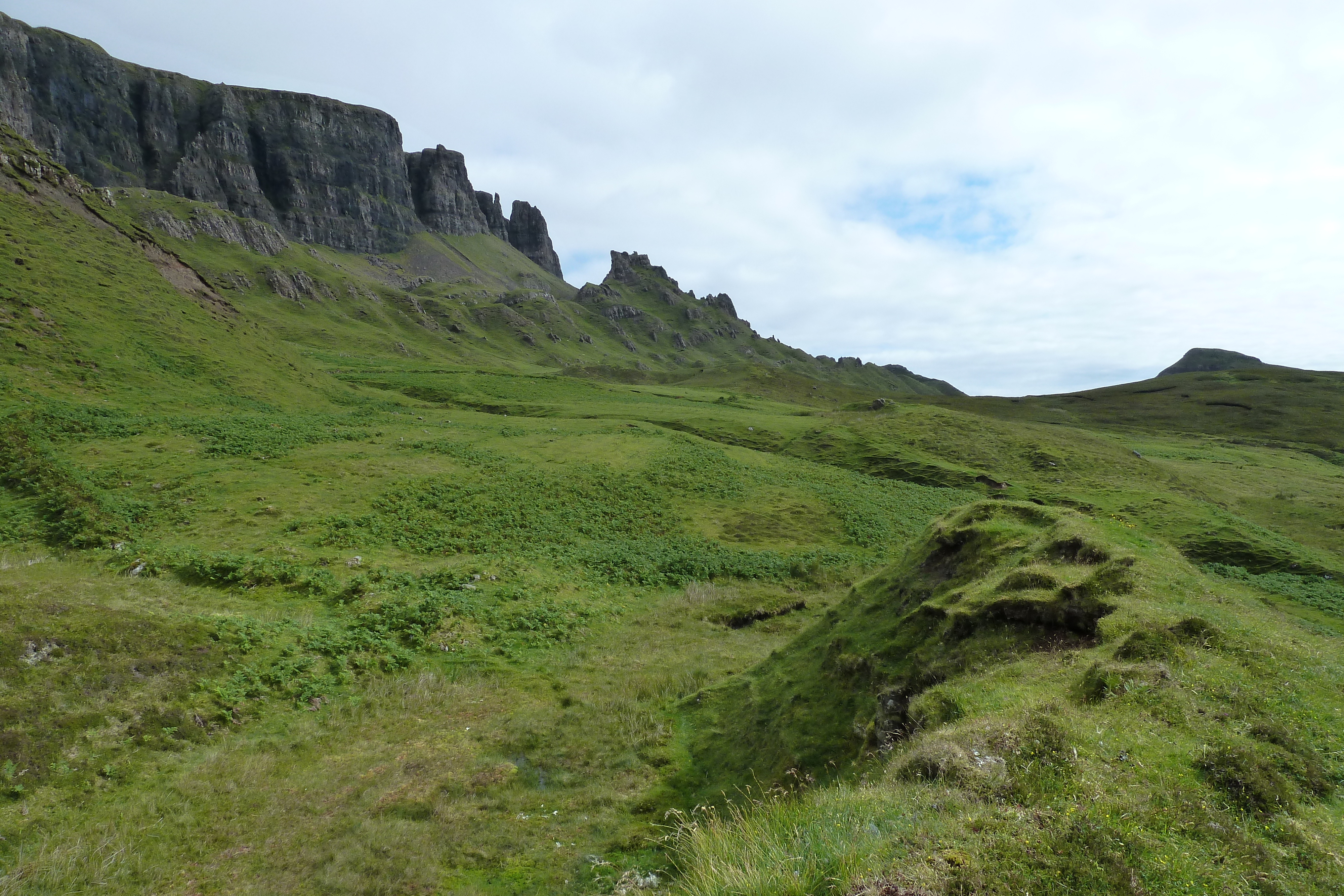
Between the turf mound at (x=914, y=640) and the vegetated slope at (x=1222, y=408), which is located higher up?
the vegetated slope at (x=1222, y=408)

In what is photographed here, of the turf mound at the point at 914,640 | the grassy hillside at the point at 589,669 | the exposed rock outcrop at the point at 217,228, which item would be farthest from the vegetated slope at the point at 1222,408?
the exposed rock outcrop at the point at 217,228

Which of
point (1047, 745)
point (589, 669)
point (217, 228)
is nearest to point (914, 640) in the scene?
point (1047, 745)

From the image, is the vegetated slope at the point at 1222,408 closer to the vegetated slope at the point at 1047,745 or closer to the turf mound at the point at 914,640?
the turf mound at the point at 914,640

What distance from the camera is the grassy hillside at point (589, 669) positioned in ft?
23.8

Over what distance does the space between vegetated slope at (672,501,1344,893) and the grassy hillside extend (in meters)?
0.05

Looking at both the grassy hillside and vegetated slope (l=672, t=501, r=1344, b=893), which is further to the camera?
the grassy hillside

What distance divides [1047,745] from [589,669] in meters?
15.4

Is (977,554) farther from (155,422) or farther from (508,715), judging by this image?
(155,422)

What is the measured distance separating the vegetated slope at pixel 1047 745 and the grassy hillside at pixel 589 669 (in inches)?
2.1

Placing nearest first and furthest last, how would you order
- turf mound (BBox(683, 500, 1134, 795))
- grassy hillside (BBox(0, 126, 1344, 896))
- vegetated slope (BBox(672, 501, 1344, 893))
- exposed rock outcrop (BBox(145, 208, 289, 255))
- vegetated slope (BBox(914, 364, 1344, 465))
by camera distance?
vegetated slope (BBox(672, 501, 1344, 893)) → grassy hillside (BBox(0, 126, 1344, 896)) → turf mound (BBox(683, 500, 1134, 795)) → vegetated slope (BBox(914, 364, 1344, 465)) → exposed rock outcrop (BBox(145, 208, 289, 255))

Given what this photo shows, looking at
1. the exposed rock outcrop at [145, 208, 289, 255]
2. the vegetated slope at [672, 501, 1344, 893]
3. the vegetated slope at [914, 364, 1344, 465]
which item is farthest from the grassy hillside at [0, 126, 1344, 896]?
the exposed rock outcrop at [145, 208, 289, 255]

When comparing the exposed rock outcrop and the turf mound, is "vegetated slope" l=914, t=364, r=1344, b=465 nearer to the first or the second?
the turf mound

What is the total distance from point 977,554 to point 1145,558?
12.5ft

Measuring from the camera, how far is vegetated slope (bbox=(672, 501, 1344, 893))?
6.08m
